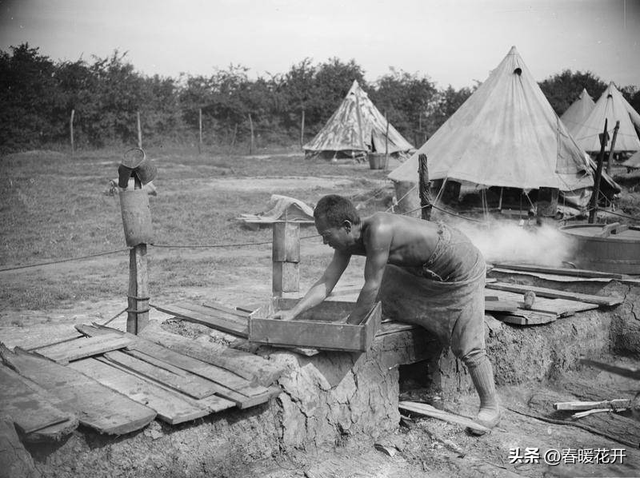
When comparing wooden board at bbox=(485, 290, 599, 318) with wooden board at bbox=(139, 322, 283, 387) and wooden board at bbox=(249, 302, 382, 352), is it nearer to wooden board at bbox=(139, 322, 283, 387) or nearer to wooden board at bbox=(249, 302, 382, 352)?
wooden board at bbox=(249, 302, 382, 352)

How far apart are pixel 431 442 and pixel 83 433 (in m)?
2.21

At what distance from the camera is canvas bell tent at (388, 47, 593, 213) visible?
11.3 metres

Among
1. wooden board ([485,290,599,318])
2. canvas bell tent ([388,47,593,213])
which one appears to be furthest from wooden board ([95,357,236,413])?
canvas bell tent ([388,47,593,213])

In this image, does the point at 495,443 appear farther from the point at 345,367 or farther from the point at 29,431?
the point at 29,431

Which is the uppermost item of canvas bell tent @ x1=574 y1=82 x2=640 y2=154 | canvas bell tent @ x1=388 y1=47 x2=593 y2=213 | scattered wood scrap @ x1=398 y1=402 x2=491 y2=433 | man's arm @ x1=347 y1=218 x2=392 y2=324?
canvas bell tent @ x1=574 y1=82 x2=640 y2=154

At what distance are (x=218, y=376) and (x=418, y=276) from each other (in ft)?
5.12

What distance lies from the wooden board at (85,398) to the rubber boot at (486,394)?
7.30 ft

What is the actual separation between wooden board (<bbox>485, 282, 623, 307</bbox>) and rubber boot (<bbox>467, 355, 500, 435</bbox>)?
87.5 inches

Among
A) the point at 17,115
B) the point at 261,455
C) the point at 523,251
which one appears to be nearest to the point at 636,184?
the point at 523,251

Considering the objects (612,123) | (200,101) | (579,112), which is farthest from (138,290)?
(200,101)

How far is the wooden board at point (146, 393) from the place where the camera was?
310cm

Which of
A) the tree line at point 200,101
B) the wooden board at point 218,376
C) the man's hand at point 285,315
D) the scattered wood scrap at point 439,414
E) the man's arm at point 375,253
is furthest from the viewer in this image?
the tree line at point 200,101

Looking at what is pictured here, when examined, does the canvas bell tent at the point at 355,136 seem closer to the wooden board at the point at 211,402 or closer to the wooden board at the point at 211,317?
the wooden board at the point at 211,317

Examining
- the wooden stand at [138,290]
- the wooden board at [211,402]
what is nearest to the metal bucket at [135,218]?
the wooden stand at [138,290]
